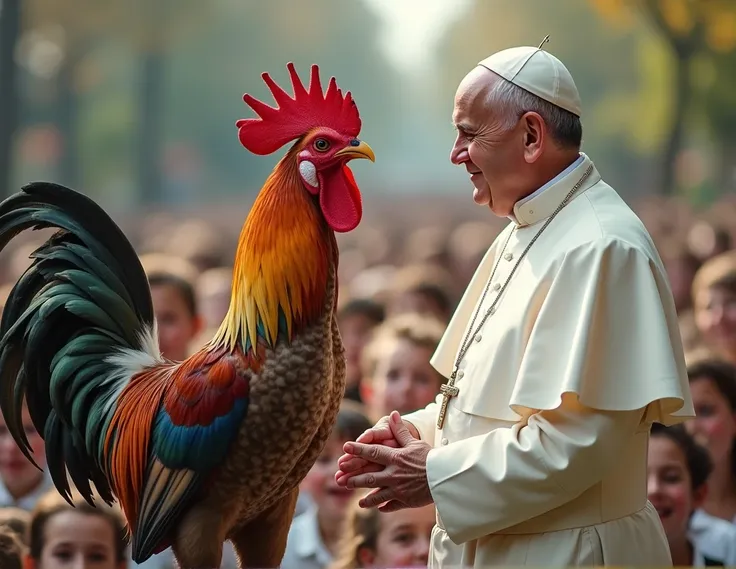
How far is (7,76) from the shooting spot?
13.5 m

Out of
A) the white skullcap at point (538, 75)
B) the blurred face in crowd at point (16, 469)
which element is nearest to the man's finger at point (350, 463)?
the white skullcap at point (538, 75)

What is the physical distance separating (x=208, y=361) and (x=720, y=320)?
4.52 meters

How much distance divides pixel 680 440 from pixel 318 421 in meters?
2.44

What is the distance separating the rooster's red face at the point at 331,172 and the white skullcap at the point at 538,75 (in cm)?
48

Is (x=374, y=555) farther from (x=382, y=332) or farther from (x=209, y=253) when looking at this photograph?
(x=209, y=253)

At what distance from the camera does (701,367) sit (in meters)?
5.36

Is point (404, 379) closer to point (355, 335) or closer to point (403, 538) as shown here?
point (403, 538)

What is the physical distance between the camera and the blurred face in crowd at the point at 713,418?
5.36m

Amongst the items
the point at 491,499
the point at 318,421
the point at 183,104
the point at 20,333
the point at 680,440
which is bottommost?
the point at 680,440

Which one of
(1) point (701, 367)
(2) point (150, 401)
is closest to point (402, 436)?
(2) point (150, 401)

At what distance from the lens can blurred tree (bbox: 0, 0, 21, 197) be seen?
13086mm

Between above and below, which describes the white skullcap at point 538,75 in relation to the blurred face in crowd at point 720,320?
above

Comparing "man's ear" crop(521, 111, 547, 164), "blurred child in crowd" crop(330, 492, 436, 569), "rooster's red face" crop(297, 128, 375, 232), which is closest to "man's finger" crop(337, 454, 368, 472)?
"rooster's red face" crop(297, 128, 375, 232)

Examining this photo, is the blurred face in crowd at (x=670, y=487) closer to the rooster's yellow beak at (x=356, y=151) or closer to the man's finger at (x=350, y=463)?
the man's finger at (x=350, y=463)
